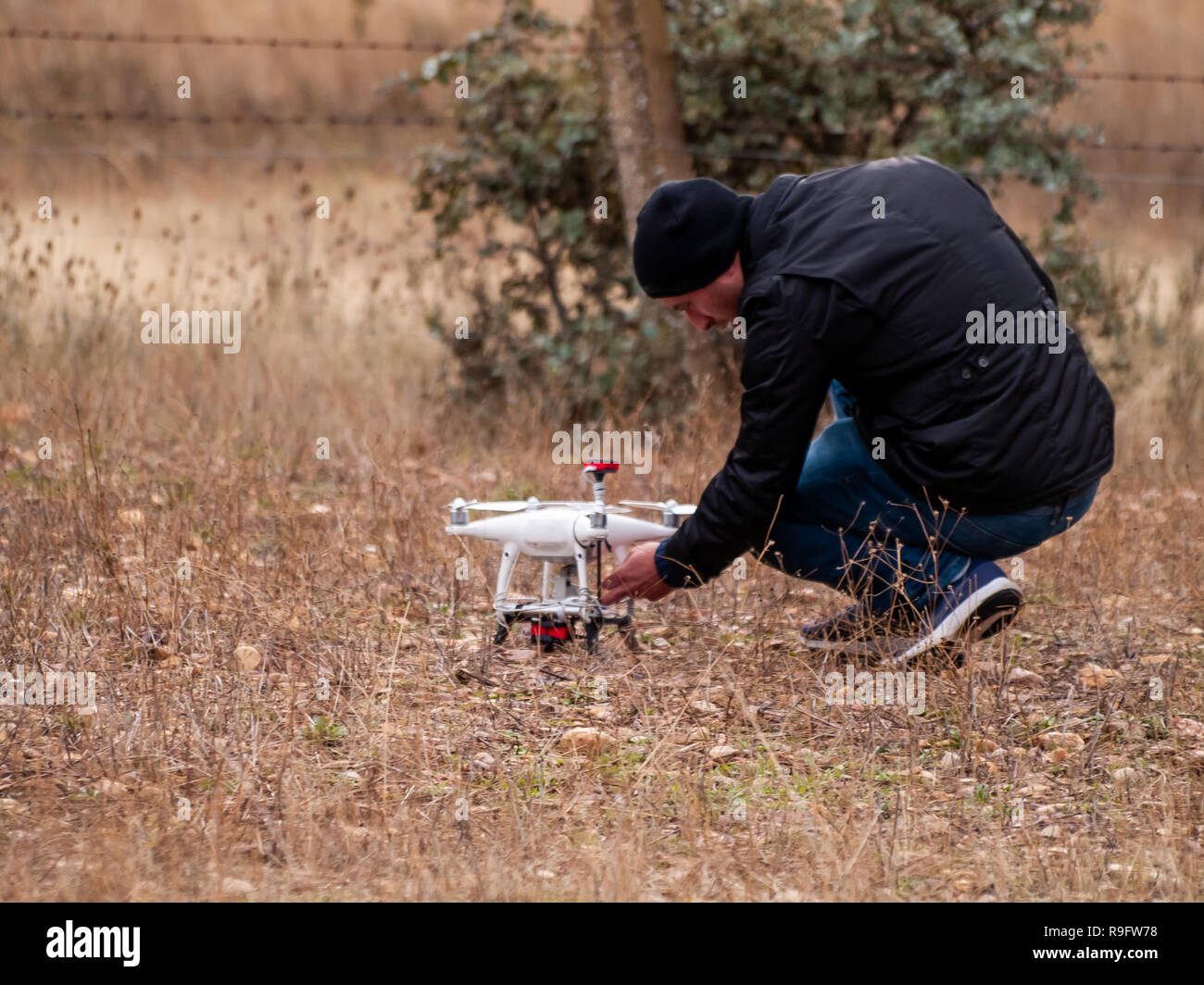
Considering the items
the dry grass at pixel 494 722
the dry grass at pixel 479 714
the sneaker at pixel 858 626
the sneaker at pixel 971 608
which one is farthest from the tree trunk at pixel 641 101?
the sneaker at pixel 971 608

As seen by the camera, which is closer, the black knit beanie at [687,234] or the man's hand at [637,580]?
the black knit beanie at [687,234]

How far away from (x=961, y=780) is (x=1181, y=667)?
1.18 metres

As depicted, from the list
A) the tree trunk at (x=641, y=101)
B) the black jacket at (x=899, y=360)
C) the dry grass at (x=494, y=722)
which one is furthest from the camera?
the tree trunk at (x=641, y=101)

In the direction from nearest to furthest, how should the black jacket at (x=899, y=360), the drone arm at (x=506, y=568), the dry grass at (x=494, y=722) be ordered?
the dry grass at (x=494, y=722) → the black jacket at (x=899, y=360) → the drone arm at (x=506, y=568)

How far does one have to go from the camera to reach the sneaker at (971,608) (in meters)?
3.31

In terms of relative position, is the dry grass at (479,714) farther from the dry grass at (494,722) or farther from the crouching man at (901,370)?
the crouching man at (901,370)

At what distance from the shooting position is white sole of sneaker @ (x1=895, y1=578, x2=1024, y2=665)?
10.8 feet

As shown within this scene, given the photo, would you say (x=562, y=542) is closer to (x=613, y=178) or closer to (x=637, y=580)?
(x=637, y=580)

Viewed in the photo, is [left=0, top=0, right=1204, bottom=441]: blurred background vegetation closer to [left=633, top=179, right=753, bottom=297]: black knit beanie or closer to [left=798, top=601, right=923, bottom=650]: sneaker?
[left=798, top=601, right=923, bottom=650]: sneaker

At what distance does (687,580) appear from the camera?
335cm

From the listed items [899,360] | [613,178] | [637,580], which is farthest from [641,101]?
[637,580]

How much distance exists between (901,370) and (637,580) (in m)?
0.87

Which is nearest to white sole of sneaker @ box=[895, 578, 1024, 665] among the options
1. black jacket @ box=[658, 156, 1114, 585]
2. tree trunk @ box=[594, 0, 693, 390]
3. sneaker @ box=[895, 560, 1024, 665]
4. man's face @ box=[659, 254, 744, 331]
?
sneaker @ box=[895, 560, 1024, 665]

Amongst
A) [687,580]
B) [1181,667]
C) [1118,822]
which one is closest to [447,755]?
[687,580]
